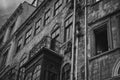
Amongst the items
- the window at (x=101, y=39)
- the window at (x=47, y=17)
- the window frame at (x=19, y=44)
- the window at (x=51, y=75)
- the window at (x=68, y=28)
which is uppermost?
the window at (x=47, y=17)

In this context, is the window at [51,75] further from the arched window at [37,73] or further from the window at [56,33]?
the window at [56,33]

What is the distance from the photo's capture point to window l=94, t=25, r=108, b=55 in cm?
1473

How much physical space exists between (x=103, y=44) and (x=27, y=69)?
590 cm

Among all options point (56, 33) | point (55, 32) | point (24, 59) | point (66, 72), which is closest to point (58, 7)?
point (55, 32)

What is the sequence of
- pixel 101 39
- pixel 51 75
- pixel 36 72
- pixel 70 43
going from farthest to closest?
1. pixel 70 43
2. pixel 36 72
3. pixel 51 75
4. pixel 101 39

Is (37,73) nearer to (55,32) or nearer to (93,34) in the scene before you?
(93,34)

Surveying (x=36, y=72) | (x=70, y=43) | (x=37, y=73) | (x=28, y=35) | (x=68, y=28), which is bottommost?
(x=37, y=73)

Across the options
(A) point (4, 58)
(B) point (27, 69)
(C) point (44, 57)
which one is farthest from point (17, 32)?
(C) point (44, 57)

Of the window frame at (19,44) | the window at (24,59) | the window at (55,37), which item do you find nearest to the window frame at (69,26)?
the window at (55,37)

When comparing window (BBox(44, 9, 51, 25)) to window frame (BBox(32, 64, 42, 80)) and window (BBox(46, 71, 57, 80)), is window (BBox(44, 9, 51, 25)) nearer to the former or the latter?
window frame (BBox(32, 64, 42, 80))

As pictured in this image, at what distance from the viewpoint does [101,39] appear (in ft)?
50.2

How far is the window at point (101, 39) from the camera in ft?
48.3

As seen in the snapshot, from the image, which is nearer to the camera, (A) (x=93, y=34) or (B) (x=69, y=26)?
(A) (x=93, y=34)

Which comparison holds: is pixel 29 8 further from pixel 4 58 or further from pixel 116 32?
pixel 116 32
